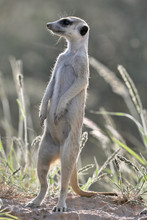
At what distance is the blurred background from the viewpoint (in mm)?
16438

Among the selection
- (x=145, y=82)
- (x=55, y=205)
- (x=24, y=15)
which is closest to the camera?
(x=55, y=205)

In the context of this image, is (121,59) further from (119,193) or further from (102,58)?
(119,193)

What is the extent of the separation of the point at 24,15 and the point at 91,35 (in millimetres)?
3025

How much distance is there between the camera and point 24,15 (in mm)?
19016

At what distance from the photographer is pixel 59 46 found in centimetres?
1623

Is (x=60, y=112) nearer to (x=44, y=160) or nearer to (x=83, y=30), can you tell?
(x=44, y=160)

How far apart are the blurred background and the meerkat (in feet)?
36.7

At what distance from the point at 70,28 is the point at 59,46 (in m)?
11.7

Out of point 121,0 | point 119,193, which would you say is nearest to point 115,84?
point 119,193


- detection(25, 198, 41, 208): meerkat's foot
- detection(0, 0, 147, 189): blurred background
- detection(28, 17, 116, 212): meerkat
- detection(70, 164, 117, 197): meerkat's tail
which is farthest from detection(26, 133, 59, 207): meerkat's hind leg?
detection(0, 0, 147, 189): blurred background

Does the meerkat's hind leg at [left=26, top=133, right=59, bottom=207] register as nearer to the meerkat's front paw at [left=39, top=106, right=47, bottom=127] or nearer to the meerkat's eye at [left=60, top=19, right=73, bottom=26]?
the meerkat's front paw at [left=39, top=106, right=47, bottom=127]

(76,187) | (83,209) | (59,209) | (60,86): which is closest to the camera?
(59,209)

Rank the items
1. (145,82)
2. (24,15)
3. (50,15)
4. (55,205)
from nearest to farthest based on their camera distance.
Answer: (55,205) → (145,82) → (50,15) → (24,15)

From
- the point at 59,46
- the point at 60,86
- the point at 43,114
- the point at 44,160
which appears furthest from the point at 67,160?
the point at 59,46
